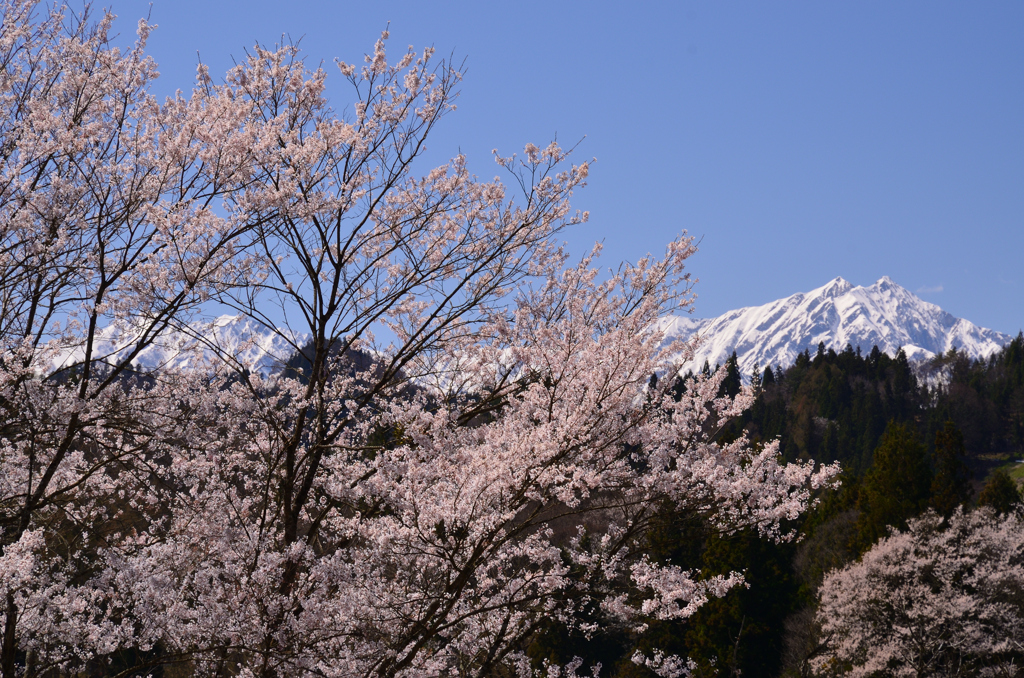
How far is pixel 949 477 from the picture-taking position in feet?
98.1

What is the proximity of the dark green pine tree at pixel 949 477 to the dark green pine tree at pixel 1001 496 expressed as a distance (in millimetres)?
1111

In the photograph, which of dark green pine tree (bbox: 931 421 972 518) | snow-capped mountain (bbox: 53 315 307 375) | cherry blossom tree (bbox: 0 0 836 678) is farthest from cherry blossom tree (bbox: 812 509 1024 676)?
snow-capped mountain (bbox: 53 315 307 375)

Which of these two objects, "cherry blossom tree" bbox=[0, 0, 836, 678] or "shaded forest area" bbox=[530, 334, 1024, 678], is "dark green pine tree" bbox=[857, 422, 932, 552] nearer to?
"shaded forest area" bbox=[530, 334, 1024, 678]

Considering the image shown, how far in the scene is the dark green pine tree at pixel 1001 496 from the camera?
1193 inches

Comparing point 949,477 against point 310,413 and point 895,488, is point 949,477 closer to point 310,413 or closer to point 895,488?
point 895,488

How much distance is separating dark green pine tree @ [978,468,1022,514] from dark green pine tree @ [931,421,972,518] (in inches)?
43.7

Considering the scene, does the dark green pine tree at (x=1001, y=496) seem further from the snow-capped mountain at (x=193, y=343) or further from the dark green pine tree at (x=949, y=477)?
the snow-capped mountain at (x=193, y=343)

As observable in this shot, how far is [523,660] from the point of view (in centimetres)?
934

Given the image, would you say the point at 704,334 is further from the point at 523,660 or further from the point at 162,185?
the point at 162,185

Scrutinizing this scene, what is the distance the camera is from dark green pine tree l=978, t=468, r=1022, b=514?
30.3m

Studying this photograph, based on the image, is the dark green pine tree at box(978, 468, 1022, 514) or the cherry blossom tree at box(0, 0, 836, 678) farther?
the dark green pine tree at box(978, 468, 1022, 514)

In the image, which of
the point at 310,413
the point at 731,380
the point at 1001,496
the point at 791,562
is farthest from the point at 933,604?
the point at 731,380

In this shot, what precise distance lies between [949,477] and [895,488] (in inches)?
78.6

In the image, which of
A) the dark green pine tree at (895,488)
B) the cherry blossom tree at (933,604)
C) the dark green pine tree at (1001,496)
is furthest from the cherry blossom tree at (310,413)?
the dark green pine tree at (1001,496)
